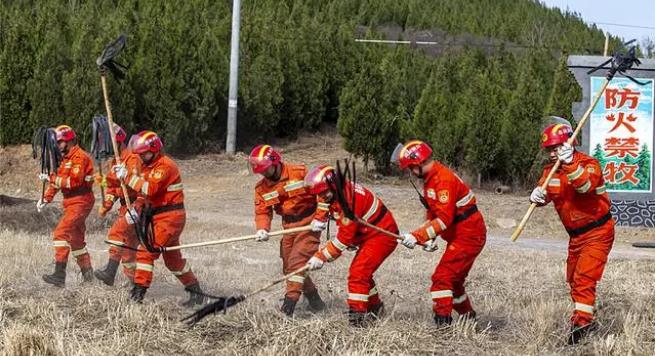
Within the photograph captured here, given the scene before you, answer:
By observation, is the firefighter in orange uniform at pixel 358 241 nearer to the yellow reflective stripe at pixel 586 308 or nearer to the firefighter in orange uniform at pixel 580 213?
the firefighter in orange uniform at pixel 580 213

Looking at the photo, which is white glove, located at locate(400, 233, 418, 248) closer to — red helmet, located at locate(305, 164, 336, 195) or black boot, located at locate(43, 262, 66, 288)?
red helmet, located at locate(305, 164, 336, 195)

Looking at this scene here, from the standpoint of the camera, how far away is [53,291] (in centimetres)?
863

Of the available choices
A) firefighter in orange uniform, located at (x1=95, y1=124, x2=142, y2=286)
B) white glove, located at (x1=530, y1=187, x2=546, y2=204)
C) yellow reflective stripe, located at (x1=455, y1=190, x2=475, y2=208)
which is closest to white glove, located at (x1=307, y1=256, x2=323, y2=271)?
yellow reflective stripe, located at (x1=455, y1=190, x2=475, y2=208)

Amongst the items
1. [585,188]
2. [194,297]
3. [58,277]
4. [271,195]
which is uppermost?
[585,188]

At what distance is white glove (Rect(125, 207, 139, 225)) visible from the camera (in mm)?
8773

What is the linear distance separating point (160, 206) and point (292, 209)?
1239mm

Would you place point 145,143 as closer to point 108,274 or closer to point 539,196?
point 108,274

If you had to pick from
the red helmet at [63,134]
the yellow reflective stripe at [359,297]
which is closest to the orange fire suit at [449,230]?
the yellow reflective stripe at [359,297]

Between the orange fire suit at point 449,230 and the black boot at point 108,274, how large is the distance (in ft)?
12.2

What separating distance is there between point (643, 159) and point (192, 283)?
10227 mm

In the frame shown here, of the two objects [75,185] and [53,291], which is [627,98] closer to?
[75,185]

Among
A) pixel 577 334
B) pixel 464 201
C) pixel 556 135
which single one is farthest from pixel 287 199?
pixel 577 334

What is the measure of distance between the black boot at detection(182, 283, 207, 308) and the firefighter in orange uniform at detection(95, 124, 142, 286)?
76 cm

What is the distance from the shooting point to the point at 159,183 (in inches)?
341
